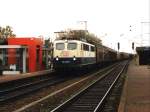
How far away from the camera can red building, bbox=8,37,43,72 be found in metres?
40.3

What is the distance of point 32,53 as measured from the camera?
40.2m

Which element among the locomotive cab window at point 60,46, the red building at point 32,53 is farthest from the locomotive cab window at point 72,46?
the red building at point 32,53

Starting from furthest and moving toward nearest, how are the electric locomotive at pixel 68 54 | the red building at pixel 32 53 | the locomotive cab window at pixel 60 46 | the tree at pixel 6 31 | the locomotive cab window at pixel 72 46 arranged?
the tree at pixel 6 31 < the red building at pixel 32 53 < the locomotive cab window at pixel 60 46 < the locomotive cab window at pixel 72 46 < the electric locomotive at pixel 68 54

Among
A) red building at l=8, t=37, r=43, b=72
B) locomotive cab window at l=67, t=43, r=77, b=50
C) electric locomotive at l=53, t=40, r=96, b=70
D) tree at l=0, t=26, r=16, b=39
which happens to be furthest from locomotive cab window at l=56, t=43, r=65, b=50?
tree at l=0, t=26, r=16, b=39

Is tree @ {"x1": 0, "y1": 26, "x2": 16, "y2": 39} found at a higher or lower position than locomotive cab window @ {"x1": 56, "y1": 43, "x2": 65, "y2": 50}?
higher

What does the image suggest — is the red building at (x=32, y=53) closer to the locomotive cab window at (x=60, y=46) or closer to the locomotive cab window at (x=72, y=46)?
the locomotive cab window at (x=60, y=46)

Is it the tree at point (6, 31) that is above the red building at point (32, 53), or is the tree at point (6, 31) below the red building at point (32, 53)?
above

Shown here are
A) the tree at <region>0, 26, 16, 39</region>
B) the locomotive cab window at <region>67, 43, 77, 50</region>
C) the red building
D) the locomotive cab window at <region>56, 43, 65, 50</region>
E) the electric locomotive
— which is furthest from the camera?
the tree at <region>0, 26, 16, 39</region>

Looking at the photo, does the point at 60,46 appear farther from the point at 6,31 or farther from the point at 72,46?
the point at 6,31

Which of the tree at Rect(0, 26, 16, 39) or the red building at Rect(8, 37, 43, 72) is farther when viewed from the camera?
the tree at Rect(0, 26, 16, 39)

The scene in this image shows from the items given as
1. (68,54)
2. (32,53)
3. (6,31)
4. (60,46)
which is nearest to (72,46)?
(68,54)

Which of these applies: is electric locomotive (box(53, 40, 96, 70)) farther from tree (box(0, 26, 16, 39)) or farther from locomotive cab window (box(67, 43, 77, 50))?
tree (box(0, 26, 16, 39))

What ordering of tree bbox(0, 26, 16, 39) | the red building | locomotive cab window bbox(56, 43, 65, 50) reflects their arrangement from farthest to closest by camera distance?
1. tree bbox(0, 26, 16, 39)
2. the red building
3. locomotive cab window bbox(56, 43, 65, 50)

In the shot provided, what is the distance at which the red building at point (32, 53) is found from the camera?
4030 cm
